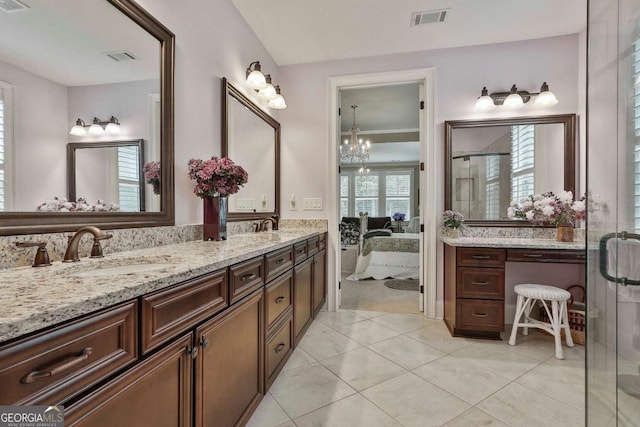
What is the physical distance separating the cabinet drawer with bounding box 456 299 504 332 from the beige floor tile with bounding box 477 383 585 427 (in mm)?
702

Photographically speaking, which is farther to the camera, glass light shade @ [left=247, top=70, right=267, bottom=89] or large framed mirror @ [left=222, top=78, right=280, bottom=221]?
glass light shade @ [left=247, top=70, right=267, bottom=89]

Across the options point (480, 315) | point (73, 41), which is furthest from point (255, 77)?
point (480, 315)

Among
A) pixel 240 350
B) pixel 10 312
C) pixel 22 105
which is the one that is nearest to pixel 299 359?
pixel 240 350

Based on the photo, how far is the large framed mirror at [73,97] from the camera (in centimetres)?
102

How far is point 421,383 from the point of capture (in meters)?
1.88

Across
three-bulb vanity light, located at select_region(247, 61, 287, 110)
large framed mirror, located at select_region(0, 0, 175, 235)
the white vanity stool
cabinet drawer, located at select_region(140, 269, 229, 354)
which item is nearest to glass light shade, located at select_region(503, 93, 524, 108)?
the white vanity stool

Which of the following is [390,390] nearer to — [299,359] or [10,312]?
[299,359]

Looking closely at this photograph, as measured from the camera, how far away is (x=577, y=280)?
2801 mm

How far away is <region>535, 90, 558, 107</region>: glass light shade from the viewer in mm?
2719

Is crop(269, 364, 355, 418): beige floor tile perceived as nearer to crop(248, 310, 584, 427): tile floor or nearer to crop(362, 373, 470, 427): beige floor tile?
crop(248, 310, 584, 427): tile floor

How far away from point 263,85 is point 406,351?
2466 mm

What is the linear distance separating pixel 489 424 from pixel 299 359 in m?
1.17

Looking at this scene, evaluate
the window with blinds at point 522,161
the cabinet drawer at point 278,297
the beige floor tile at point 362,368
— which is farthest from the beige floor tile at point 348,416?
the window with blinds at point 522,161

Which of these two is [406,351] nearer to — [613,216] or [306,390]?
[306,390]
